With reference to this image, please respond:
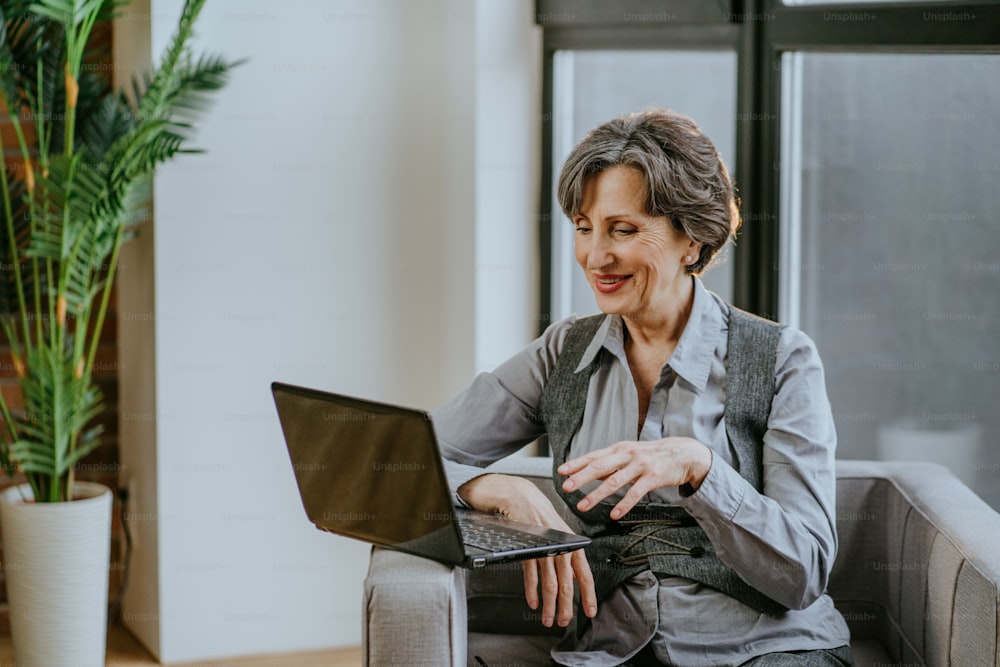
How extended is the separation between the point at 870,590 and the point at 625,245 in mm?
784

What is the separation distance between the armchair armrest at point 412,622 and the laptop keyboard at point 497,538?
7cm

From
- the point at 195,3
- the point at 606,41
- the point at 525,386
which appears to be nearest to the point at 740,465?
the point at 525,386

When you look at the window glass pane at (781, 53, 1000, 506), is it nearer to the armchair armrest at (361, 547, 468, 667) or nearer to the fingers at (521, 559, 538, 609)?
the fingers at (521, 559, 538, 609)

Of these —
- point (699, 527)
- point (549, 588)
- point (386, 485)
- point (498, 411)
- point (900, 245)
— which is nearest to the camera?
point (386, 485)

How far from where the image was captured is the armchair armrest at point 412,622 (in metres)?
1.50

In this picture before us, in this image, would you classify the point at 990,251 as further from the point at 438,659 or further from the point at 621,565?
the point at 438,659

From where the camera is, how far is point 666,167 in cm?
178

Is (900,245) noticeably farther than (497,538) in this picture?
Yes

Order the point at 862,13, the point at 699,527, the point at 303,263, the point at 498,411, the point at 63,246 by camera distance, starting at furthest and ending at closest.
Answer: the point at 303,263, the point at 63,246, the point at 862,13, the point at 498,411, the point at 699,527

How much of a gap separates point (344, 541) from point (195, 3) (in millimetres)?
1437

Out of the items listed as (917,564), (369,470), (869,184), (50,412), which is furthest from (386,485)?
(869,184)

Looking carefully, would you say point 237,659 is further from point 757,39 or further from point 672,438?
point 757,39

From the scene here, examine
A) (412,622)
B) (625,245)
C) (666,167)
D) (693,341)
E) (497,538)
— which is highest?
(666,167)

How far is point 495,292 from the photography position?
2990 mm
